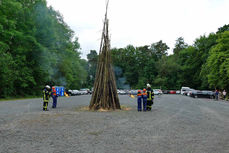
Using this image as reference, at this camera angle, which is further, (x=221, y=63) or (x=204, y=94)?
(x=204, y=94)

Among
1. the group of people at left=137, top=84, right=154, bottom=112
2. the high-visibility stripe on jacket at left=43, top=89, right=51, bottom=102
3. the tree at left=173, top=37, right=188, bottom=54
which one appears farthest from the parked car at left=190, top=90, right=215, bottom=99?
the tree at left=173, top=37, right=188, bottom=54

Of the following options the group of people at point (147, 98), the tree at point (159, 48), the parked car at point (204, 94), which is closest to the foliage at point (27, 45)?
the group of people at point (147, 98)

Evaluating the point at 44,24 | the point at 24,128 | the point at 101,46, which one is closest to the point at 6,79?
the point at 44,24

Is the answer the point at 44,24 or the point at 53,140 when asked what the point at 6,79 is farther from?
the point at 53,140

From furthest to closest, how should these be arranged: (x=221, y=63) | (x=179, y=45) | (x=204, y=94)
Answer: (x=179, y=45)
(x=204, y=94)
(x=221, y=63)

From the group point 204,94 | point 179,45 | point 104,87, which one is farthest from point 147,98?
point 179,45

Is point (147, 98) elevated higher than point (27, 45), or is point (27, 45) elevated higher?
point (27, 45)

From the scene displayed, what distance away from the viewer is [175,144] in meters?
6.18

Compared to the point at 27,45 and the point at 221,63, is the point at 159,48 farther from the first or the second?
the point at 27,45

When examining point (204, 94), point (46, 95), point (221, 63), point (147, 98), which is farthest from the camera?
point (204, 94)

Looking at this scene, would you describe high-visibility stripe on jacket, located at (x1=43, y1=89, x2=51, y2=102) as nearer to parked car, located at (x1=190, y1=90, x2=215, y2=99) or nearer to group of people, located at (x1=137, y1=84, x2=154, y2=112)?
group of people, located at (x1=137, y1=84, x2=154, y2=112)

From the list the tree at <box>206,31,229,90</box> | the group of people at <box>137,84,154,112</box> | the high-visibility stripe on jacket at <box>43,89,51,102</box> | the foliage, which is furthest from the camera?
the tree at <box>206,31,229,90</box>

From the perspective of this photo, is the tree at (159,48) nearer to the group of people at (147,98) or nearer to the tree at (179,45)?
the tree at (179,45)

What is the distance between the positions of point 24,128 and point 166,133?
5.12m
